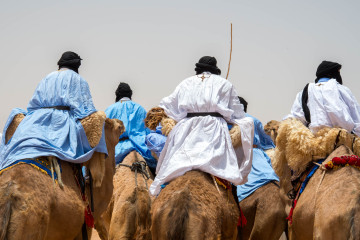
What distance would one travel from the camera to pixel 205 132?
6.20 meters

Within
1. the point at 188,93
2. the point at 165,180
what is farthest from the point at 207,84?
the point at 165,180

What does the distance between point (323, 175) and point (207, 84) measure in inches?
64.9

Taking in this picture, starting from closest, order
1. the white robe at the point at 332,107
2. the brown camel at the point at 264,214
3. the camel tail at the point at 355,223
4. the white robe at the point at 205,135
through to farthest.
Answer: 1. the camel tail at the point at 355,223
2. the white robe at the point at 205,135
3. the white robe at the point at 332,107
4. the brown camel at the point at 264,214

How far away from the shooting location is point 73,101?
684cm

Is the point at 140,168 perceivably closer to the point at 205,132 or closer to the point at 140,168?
the point at 140,168

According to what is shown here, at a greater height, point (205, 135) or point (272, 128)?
point (205, 135)

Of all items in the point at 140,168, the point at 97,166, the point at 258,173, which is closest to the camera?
the point at 97,166

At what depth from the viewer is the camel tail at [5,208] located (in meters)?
5.05

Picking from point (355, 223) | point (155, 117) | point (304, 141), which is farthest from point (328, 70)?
point (355, 223)

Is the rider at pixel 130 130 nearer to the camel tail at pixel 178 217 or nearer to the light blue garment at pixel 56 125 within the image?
the light blue garment at pixel 56 125

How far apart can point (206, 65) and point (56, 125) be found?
1.92 metres

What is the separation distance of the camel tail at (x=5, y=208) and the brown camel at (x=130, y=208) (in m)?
3.08

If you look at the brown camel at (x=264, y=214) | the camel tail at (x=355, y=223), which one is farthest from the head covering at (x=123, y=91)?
the camel tail at (x=355, y=223)

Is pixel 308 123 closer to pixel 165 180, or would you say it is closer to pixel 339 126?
pixel 339 126
